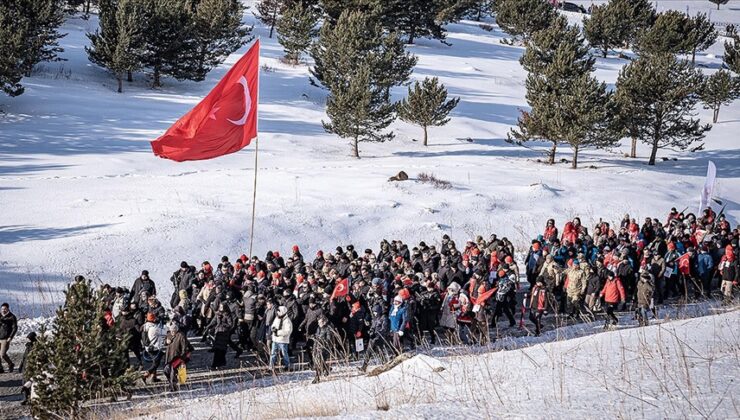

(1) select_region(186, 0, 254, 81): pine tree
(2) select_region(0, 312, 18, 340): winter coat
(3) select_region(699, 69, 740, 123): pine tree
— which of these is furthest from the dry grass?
(3) select_region(699, 69, 740, 123): pine tree

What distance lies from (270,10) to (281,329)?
2529 inches

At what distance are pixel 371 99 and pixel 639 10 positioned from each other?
2094 inches

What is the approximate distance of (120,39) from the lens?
45531mm

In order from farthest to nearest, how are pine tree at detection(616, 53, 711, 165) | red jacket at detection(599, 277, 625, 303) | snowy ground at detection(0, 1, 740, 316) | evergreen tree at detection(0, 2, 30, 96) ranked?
1. pine tree at detection(616, 53, 711, 165)
2. evergreen tree at detection(0, 2, 30, 96)
3. snowy ground at detection(0, 1, 740, 316)
4. red jacket at detection(599, 277, 625, 303)

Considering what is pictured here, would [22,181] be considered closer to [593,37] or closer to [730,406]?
[730,406]

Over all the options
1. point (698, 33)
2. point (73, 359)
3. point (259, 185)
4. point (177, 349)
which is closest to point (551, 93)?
point (259, 185)

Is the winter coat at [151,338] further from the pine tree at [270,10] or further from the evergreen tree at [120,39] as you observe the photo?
the pine tree at [270,10]

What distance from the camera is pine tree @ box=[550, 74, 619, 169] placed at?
36688mm

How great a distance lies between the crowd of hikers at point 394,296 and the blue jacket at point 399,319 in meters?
0.02

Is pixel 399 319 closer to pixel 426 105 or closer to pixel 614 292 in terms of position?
pixel 614 292

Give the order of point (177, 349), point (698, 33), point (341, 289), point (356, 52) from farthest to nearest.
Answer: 1. point (698, 33)
2. point (356, 52)
3. point (341, 289)
4. point (177, 349)

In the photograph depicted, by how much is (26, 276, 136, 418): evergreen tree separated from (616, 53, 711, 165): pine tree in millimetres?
35961

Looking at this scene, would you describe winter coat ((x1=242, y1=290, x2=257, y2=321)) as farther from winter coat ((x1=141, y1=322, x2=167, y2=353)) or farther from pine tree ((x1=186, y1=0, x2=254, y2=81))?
pine tree ((x1=186, y1=0, x2=254, y2=81))

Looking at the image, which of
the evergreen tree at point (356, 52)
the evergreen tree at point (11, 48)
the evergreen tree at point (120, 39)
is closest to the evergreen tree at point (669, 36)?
the evergreen tree at point (356, 52)
